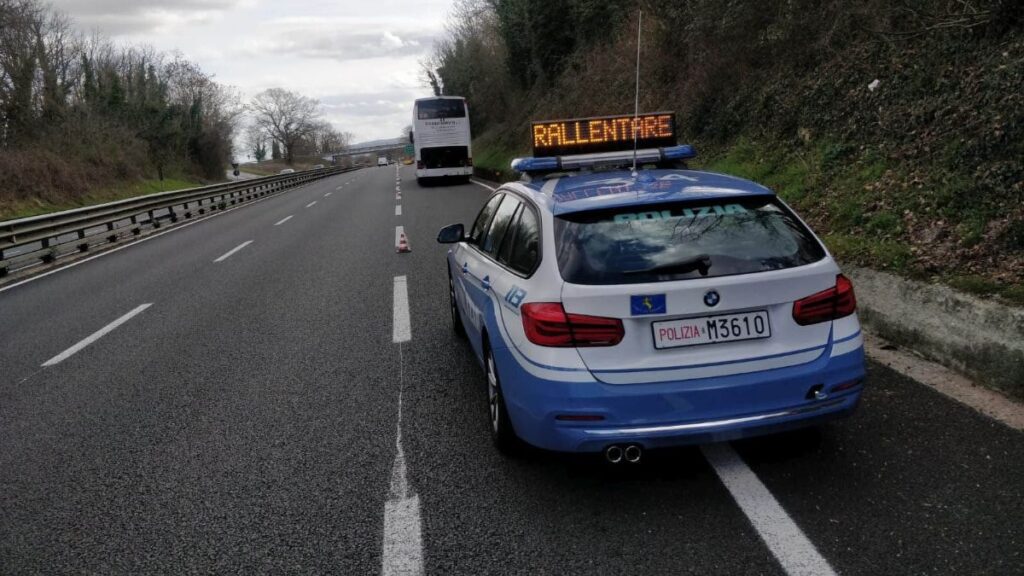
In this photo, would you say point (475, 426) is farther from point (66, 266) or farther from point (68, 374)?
point (66, 266)

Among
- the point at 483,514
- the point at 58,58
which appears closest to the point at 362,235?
the point at 483,514

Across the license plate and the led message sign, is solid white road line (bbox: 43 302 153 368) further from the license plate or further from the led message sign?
the license plate

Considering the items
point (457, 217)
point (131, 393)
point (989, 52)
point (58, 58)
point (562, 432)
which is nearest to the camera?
point (562, 432)

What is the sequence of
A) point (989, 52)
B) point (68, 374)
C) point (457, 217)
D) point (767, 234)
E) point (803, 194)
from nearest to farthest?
point (767, 234) < point (68, 374) < point (989, 52) < point (803, 194) < point (457, 217)

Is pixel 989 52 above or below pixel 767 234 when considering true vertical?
above

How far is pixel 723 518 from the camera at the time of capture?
3.24 m

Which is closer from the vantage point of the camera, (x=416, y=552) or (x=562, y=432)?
(x=416, y=552)

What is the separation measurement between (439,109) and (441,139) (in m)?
1.37

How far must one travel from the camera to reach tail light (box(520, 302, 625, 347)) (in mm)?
3238

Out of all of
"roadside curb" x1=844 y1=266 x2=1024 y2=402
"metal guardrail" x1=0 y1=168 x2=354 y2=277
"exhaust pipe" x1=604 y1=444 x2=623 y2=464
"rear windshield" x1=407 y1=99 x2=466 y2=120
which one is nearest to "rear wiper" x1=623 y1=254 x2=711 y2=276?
"exhaust pipe" x1=604 y1=444 x2=623 y2=464

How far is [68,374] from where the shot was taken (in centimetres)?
629

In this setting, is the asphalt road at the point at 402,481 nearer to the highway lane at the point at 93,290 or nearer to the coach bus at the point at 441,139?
the highway lane at the point at 93,290

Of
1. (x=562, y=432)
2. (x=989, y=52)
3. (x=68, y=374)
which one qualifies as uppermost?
(x=989, y=52)

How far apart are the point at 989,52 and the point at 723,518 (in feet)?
26.0
